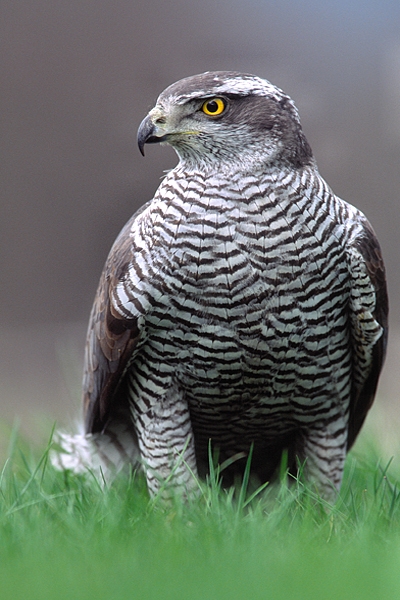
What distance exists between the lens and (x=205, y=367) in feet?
10.6

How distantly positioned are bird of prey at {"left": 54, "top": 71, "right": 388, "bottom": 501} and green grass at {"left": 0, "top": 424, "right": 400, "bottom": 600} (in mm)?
367

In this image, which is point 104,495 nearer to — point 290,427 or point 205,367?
point 205,367

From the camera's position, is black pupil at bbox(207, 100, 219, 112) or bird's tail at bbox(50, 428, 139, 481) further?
bird's tail at bbox(50, 428, 139, 481)

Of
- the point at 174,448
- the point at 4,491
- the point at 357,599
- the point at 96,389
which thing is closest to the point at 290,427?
the point at 174,448

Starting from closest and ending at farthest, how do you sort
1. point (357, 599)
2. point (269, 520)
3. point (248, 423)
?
point (357, 599)
point (269, 520)
point (248, 423)

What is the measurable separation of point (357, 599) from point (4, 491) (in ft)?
5.92

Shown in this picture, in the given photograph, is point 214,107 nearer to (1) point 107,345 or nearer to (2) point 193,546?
(1) point 107,345

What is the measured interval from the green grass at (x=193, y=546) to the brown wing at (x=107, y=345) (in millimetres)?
373

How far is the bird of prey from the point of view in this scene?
3.10 metres

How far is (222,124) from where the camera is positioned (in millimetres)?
3238

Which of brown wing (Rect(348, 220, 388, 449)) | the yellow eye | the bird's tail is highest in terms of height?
the yellow eye

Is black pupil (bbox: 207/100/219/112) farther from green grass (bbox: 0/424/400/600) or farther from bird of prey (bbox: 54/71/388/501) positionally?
green grass (bbox: 0/424/400/600)

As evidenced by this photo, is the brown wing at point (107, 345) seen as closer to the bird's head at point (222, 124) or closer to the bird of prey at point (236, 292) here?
the bird of prey at point (236, 292)

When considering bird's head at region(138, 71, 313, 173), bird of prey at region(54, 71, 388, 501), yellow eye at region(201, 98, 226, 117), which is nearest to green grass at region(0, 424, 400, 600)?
bird of prey at region(54, 71, 388, 501)
